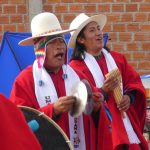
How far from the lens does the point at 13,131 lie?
2295 mm

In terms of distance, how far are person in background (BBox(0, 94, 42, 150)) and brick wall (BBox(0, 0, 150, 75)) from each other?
4980 millimetres

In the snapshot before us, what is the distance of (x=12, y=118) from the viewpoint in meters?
2.33

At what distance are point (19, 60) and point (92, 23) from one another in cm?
74

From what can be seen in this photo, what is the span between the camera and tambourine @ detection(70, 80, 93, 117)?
12.3ft

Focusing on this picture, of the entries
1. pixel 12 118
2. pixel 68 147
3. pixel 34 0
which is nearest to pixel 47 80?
pixel 68 147

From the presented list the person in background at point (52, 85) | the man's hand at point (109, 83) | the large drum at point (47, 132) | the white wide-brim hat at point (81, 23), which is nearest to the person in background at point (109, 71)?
the white wide-brim hat at point (81, 23)

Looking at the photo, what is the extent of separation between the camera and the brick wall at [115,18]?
729 cm

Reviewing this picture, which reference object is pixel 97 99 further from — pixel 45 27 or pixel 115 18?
pixel 115 18

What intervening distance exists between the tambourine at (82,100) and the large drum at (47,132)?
216 millimetres

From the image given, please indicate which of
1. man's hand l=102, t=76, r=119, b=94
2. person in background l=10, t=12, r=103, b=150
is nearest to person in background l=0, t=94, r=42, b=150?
person in background l=10, t=12, r=103, b=150

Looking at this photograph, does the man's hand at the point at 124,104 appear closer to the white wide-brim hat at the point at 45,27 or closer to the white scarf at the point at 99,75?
the white scarf at the point at 99,75

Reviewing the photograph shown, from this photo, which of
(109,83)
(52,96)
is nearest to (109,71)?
(109,83)

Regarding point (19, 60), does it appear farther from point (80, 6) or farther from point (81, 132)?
point (80, 6)

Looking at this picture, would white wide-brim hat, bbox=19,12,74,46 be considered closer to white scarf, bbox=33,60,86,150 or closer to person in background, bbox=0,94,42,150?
white scarf, bbox=33,60,86,150
